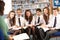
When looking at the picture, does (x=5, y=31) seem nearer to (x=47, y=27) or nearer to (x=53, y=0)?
(x=47, y=27)

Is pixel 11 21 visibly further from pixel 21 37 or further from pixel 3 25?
pixel 21 37

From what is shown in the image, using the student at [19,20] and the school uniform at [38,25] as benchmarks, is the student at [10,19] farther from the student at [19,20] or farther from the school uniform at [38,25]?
the school uniform at [38,25]

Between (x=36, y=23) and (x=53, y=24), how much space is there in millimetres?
259

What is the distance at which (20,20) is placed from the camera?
2.15m

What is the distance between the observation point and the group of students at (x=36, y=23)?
213 centimetres

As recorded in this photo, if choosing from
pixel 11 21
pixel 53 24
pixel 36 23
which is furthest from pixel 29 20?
pixel 53 24

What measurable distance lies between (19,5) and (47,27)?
21.0 inches

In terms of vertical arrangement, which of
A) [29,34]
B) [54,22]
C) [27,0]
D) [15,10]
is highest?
[27,0]

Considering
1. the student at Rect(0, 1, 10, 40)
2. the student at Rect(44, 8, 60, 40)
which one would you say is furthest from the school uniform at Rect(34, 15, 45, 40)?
the student at Rect(0, 1, 10, 40)

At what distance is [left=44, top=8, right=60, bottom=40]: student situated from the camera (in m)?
2.22

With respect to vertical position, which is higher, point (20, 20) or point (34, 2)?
point (34, 2)

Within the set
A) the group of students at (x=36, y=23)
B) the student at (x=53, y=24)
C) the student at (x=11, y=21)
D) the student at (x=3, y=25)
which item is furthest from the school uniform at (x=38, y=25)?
the student at (x=3, y=25)

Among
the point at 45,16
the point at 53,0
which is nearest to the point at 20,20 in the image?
the point at 45,16

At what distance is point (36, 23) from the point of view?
2188 mm
